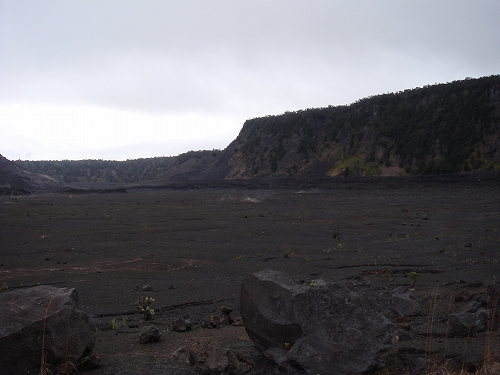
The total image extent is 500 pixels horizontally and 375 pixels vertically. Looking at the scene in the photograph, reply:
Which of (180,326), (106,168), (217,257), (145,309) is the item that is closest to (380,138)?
(217,257)

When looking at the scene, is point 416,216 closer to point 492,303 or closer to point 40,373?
point 492,303

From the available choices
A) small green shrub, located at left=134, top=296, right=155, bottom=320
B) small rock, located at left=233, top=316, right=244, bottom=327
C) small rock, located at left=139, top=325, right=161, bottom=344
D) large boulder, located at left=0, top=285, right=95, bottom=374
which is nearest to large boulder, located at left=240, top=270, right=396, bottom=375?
small rock, located at left=139, top=325, right=161, bottom=344

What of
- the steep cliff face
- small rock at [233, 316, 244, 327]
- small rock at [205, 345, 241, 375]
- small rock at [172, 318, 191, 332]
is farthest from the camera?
the steep cliff face

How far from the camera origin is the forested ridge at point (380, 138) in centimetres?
5022

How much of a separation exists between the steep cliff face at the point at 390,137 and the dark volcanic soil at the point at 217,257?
2253 centimetres

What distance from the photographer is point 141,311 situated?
834 cm

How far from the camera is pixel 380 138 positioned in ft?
194

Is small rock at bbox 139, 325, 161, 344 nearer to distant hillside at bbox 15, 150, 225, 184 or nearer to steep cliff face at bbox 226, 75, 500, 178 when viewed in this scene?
steep cliff face at bbox 226, 75, 500, 178

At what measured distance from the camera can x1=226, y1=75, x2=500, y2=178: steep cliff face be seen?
5000 centimetres

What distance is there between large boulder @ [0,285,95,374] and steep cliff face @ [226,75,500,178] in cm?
4697

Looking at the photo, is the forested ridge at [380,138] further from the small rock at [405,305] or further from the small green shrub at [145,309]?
the small green shrub at [145,309]

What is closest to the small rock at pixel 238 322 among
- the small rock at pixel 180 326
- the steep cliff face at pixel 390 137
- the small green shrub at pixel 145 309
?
the small rock at pixel 180 326

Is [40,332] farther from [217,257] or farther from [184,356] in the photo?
[217,257]

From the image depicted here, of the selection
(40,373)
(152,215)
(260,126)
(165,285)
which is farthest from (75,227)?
A: (260,126)
